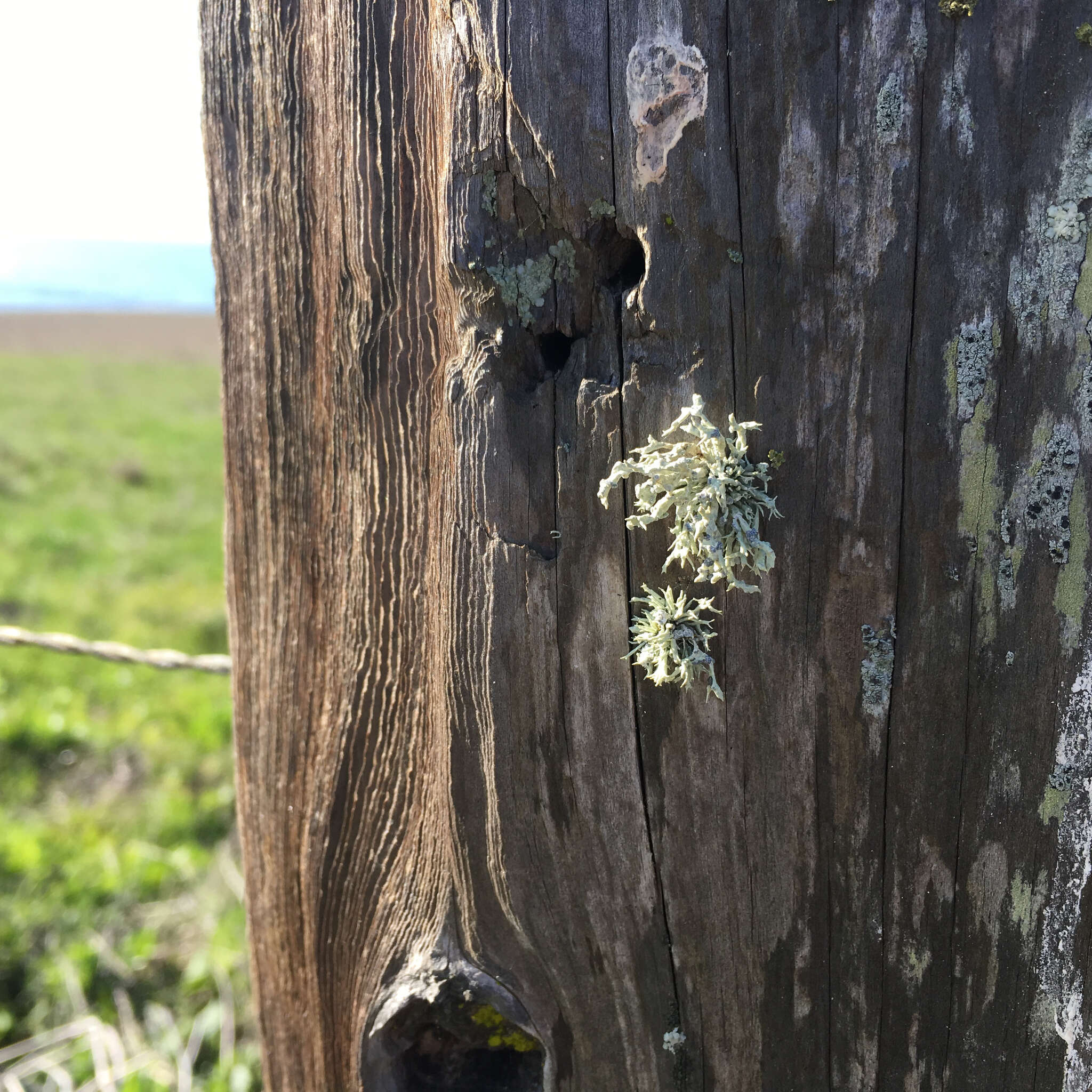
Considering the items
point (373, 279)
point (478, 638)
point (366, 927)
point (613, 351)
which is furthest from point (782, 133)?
point (366, 927)

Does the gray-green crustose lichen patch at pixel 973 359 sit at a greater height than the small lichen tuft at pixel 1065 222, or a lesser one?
lesser

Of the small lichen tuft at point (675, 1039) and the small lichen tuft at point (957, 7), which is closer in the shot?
the small lichen tuft at point (957, 7)

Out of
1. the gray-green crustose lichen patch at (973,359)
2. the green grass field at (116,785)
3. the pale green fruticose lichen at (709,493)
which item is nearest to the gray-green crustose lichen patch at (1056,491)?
the gray-green crustose lichen patch at (973,359)

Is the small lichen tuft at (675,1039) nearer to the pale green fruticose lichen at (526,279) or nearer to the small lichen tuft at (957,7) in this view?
the pale green fruticose lichen at (526,279)

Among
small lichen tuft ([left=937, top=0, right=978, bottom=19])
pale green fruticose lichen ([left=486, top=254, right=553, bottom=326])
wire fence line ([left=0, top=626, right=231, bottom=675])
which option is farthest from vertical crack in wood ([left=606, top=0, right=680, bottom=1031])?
wire fence line ([left=0, top=626, right=231, bottom=675])

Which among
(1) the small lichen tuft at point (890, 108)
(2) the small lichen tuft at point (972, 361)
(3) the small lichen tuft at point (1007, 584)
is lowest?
(3) the small lichen tuft at point (1007, 584)

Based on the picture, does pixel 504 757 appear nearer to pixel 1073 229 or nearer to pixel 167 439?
pixel 1073 229
